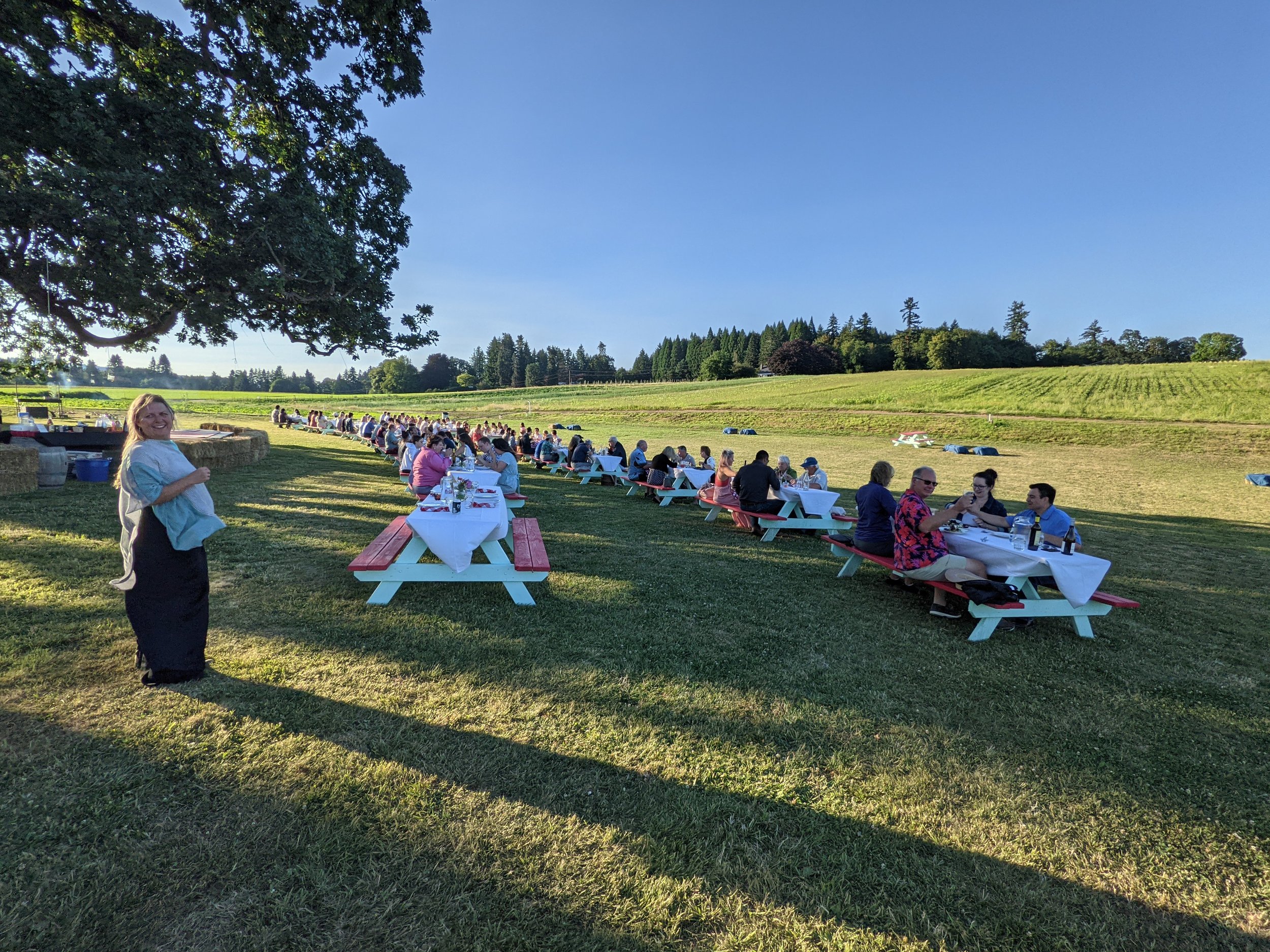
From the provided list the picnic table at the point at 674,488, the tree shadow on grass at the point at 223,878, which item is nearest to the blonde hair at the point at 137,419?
the tree shadow on grass at the point at 223,878

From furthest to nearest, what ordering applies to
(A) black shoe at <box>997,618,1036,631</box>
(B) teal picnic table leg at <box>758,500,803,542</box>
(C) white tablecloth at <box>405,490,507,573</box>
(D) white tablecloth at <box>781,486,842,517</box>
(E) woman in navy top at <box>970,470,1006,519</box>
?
(D) white tablecloth at <box>781,486,842,517</box>, (B) teal picnic table leg at <box>758,500,803,542</box>, (E) woman in navy top at <box>970,470,1006,519</box>, (A) black shoe at <box>997,618,1036,631</box>, (C) white tablecloth at <box>405,490,507,573</box>

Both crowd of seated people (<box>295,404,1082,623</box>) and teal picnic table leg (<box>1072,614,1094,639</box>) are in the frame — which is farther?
crowd of seated people (<box>295,404,1082,623</box>)

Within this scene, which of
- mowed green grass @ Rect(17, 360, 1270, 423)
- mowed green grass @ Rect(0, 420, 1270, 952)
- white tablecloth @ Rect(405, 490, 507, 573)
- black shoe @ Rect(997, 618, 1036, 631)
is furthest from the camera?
mowed green grass @ Rect(17, 360, 1270, 423)

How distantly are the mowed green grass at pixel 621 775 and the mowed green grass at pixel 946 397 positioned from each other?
3904 cm

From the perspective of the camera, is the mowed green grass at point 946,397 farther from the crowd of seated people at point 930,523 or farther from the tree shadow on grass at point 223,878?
the tree shadow on grass at point 223,878

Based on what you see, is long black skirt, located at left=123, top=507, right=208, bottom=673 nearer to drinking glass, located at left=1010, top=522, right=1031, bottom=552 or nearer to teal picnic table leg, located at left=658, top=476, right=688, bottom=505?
drinking glass, located at left=1010, top=522, right=1031, bottom=552

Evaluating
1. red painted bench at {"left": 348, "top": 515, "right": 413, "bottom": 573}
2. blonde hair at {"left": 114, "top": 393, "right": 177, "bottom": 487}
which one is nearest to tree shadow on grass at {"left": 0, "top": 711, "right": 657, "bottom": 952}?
→ blonde hair at {"left": 114, "top": 393, "right": 177, "bottom": 487}

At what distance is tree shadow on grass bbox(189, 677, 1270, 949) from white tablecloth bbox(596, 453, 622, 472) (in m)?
11.1

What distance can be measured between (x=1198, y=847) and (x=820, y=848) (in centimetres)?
201

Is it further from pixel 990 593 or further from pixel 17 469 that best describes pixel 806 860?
pixel 17 469

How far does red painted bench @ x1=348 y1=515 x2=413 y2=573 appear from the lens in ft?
16.5

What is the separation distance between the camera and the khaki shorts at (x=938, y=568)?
517cm

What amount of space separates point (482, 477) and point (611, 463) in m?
6.29

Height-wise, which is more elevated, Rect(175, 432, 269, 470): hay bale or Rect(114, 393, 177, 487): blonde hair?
Rect(114, 393, 177, 487): blonde hair
